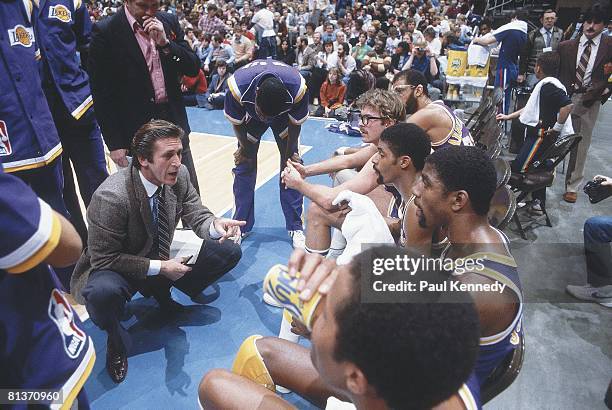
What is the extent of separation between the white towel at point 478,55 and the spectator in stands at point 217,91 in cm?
461

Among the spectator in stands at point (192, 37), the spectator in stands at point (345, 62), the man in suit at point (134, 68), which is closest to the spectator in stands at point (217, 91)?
the spectator in stands at point (345, 62)

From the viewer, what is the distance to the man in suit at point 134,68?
2887 mm

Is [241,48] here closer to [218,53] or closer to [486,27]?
[218,53]

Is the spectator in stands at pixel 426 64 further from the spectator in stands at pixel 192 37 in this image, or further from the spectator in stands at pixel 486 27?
the spectator in stands at pixel 192 37

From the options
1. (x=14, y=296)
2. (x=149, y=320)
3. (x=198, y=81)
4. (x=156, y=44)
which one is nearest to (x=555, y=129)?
(x=156, y=44)

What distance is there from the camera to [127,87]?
304 cm

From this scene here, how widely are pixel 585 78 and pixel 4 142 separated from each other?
224 inches

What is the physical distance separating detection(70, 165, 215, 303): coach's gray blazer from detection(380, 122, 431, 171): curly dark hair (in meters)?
1.44

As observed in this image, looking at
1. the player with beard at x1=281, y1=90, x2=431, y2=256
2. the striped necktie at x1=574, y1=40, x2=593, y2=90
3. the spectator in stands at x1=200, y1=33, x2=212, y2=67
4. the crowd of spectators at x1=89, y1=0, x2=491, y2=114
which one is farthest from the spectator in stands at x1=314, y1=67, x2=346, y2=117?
the player with beard at x1=281, y1=90, x2=431, y2=256

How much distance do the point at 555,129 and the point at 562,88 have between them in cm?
43

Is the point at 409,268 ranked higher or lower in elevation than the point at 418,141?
higher

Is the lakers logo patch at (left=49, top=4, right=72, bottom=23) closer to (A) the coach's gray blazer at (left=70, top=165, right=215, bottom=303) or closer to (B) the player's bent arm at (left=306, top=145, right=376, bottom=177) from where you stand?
(A) the coach's gray blazer at (left=70, top=165, right=215, bottom=303)

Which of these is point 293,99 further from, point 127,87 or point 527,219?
Result: point 527,219

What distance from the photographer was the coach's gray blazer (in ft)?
8.03
